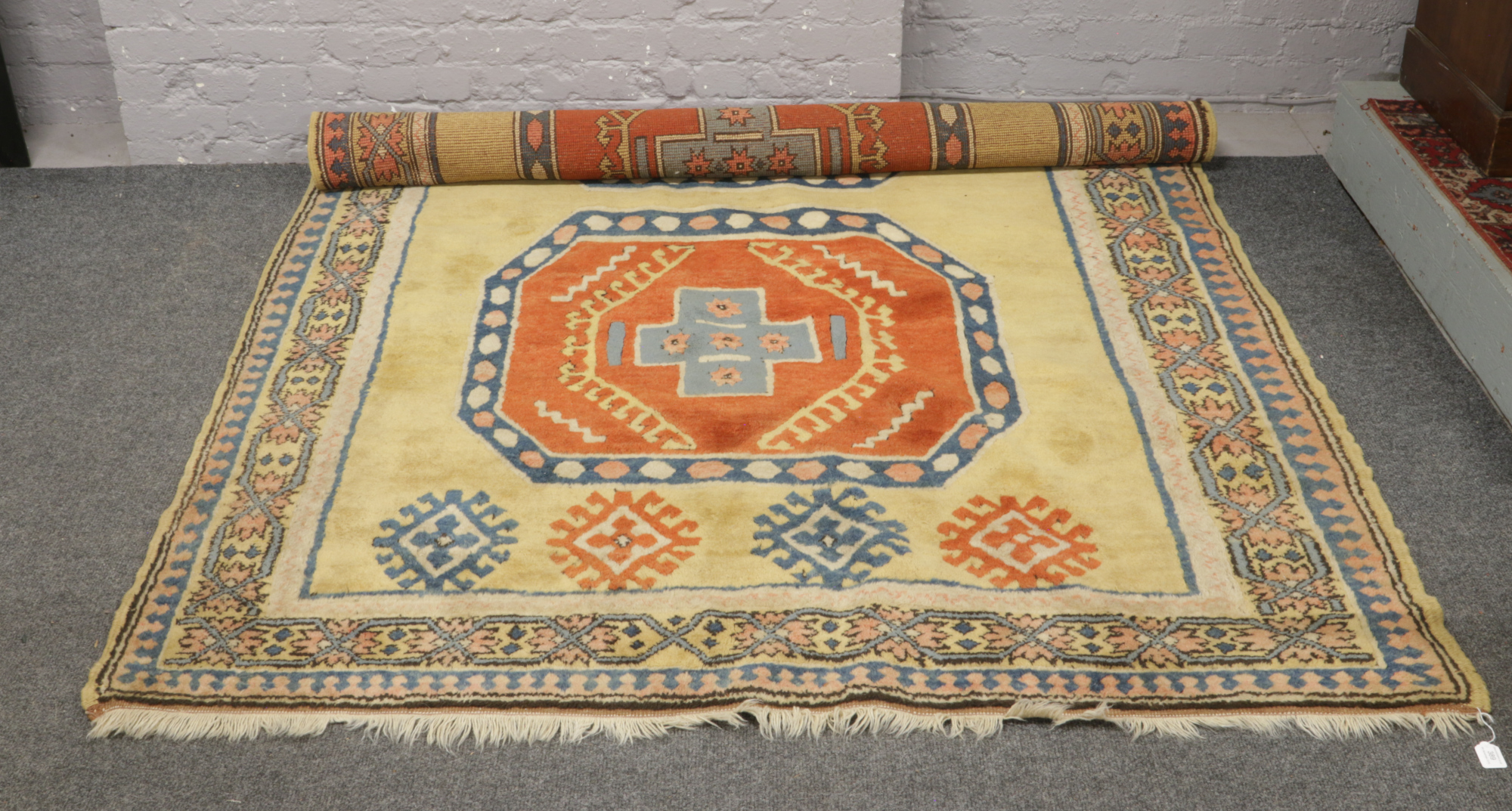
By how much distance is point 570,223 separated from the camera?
10.0 feet

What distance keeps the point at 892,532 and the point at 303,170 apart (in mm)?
2011

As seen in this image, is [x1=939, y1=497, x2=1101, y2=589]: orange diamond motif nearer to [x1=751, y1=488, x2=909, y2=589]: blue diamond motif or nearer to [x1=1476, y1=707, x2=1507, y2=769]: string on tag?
[x1=751, y1=488, x2=909, y2=589]: blue diamond motif

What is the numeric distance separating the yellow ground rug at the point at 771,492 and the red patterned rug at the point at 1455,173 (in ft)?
1.38

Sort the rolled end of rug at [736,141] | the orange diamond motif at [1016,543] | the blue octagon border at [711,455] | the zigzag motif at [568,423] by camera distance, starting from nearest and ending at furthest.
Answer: the orange diamond motif at [1016,543] → the blue octagon border at [711,455] → the zigzag motif at [568,423] → the rolled end of rug at [736,141]

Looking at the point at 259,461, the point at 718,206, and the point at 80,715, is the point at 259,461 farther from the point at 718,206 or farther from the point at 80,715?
the point at 718,206

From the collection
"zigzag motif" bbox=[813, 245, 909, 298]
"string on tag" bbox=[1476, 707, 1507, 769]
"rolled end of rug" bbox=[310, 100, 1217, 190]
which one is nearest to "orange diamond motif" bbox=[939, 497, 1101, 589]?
"string on tag" bbox=[1476, 707, 1507, 769]

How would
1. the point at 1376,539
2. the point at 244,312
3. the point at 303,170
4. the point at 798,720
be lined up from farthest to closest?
the point at 303,170
the point at 244,312
the point at 1376,539
the point at 798,720

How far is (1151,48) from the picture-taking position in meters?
3.55

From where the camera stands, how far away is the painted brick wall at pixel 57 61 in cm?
345

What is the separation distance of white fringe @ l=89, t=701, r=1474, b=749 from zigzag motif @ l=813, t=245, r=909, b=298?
3.79 feet

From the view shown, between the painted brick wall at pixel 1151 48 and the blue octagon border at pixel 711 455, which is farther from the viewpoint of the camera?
the painted brick wall at pixel 1151 48

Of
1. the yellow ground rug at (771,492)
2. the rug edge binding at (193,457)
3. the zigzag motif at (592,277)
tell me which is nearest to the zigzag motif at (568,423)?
the yellow ground rug at (771,492)

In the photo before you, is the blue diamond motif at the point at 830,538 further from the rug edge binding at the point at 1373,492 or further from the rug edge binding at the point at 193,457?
the rug edge binding at the point at 193,457

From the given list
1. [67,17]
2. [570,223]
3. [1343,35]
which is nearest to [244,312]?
[570,223]
